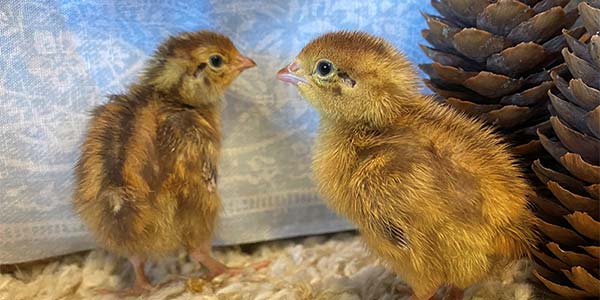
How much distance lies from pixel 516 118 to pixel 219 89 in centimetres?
53

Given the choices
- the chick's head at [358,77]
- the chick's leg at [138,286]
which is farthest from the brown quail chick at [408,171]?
the chick's leg at [138,286]

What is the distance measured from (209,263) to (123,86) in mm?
392

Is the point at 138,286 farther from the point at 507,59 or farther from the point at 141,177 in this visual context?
the point at 507,59

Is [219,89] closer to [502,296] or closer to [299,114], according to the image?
[299,114]

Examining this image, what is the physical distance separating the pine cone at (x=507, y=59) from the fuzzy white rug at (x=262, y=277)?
0.24 metres

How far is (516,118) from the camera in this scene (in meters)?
1.06

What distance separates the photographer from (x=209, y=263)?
131 centimetres

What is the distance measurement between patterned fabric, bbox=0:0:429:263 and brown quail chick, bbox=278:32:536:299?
0.34 metres

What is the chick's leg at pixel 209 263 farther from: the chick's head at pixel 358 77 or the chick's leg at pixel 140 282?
the chick's head at pixel 358 77

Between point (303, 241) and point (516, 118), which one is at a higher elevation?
point (516, 118)

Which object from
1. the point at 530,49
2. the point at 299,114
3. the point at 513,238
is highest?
the point at 530,49

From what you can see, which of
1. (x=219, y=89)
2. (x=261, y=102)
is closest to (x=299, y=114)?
(x=261, y=102)

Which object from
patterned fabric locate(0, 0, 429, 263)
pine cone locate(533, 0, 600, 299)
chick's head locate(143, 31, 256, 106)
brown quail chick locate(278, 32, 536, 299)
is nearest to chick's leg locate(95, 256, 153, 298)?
patterned fabric locate(0, 0, 429, 263)

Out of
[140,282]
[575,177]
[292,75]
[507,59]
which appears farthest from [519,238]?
[140,282]
